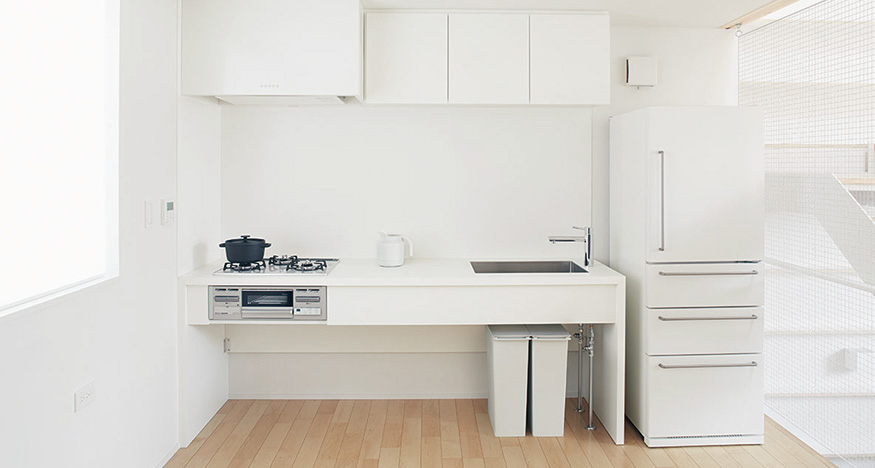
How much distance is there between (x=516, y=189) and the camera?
364 centimetres

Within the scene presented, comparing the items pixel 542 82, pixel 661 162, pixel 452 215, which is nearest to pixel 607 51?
pixel 542 82

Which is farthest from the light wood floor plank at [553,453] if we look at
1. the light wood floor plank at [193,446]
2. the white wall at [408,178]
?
the light wood floor plank at [193,446]

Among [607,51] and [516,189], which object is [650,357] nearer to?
[516,189]

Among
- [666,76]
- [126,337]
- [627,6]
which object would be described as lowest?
[126,337]

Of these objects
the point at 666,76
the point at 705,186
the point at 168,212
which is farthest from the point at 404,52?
the point at 705,186

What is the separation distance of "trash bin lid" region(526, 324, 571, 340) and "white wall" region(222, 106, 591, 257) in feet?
1.74

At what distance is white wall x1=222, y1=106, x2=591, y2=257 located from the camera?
359 cm

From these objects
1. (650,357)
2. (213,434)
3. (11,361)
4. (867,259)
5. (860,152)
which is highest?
(860,152)

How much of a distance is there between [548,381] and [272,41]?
2290 millimetres

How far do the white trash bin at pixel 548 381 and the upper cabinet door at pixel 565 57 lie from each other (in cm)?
132

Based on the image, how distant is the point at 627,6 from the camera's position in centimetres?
323

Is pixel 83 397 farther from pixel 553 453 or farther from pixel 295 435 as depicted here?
pixel 553 453

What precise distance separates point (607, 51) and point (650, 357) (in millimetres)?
1685

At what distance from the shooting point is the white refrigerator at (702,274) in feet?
9.78
